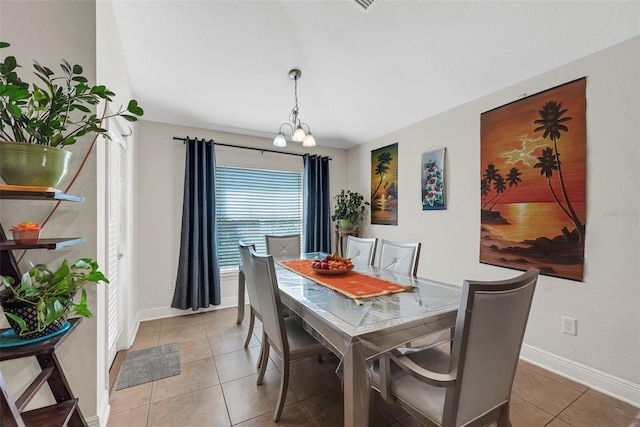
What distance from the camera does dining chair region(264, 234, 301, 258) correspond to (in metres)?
3.18

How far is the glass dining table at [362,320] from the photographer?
1103 millimetres

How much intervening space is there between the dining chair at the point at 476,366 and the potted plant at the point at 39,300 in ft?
4.54

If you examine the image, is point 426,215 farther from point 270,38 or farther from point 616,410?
point 270,38

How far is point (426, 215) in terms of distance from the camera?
10.6 ft

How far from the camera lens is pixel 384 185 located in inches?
153

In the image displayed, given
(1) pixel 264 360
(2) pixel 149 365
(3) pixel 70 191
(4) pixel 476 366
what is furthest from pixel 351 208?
(3) pixel 70 191

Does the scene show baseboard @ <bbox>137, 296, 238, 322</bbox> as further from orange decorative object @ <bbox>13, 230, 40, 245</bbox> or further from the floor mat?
orange decorative object @ <bbox>13, 230, 40, 245</bbox>

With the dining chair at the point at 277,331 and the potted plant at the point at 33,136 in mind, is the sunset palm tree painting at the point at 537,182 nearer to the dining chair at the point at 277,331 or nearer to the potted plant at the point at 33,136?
the dining chair at the point at 277,331

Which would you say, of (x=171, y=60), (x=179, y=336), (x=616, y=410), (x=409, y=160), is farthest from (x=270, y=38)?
(x=616, y=410)

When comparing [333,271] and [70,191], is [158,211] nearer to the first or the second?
[70,191]

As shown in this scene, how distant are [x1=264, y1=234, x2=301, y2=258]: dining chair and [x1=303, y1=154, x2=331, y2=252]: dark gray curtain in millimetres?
871

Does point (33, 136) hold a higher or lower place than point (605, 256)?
higher

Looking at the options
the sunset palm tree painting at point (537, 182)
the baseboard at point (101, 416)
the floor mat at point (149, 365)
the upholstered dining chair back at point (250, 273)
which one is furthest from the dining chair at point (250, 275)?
the sunset palm tree painting at point (537, 182)

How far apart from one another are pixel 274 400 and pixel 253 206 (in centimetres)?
266
